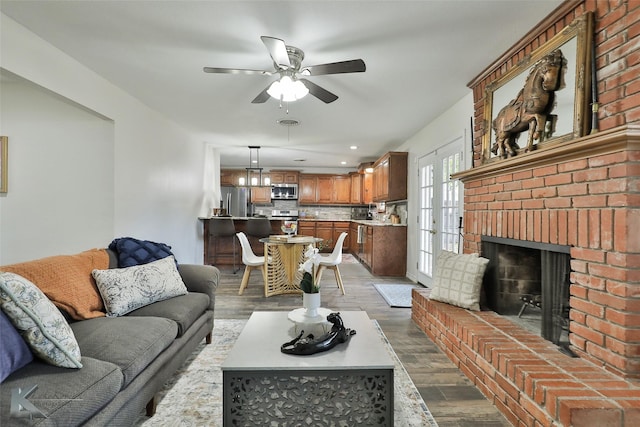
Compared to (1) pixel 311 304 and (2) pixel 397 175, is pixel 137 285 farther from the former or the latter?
(2) pixel 397 175

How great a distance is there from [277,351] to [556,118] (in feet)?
7.09

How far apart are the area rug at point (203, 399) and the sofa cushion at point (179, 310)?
328 millimetres

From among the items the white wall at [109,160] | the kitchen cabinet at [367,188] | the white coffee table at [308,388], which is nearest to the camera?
the white coffee table at [308,388]

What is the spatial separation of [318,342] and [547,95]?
81.6 inches

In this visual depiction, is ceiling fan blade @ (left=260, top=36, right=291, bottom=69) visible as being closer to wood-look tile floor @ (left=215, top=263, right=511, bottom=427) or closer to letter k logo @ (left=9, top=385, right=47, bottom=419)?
letter k logo @ (left=9, top=385, right=47, bottom=419)

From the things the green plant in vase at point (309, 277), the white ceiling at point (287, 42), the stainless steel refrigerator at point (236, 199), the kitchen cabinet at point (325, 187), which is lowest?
the green plant in vase at point (309, 277)

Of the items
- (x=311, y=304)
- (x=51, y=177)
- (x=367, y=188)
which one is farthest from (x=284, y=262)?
(x=367, y=188)

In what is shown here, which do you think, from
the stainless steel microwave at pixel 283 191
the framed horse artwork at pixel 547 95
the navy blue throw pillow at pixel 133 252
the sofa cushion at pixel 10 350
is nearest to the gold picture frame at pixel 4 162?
the navy blue throw pillow at pixel 133 252

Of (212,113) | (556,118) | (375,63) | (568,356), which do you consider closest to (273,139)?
(212,113)

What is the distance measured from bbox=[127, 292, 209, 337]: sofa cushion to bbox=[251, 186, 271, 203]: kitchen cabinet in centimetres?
644

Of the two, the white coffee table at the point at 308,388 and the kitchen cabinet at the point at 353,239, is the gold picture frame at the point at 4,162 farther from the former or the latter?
the kitchen cabinet at the point at 353,239

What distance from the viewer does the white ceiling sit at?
1.96 metres

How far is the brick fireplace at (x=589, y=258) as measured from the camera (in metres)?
1.43

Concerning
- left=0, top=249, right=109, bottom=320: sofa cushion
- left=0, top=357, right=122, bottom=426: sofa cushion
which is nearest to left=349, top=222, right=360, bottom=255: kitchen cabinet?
left=0, top=249, right=109, bottom=320: sofa cushion
